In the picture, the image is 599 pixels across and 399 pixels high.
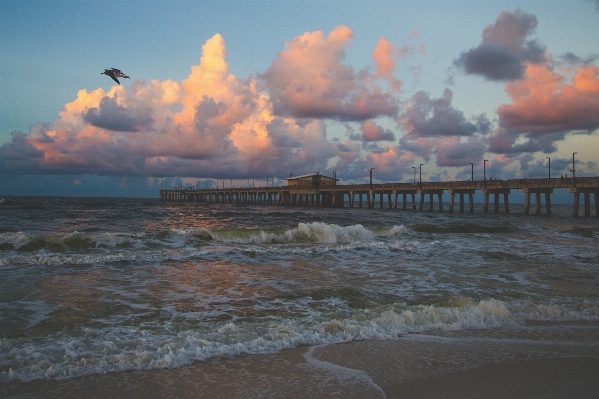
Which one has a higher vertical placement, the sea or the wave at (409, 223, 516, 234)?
the sea

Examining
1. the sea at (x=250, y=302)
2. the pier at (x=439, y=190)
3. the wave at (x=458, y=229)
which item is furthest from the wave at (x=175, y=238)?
the pier at (x=439, y=190)

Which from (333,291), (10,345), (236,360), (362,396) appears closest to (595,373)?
(362,396)

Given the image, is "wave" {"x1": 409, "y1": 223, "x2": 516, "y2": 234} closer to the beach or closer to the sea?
the sea

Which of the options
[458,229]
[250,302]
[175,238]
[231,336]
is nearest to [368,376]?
[231,336]

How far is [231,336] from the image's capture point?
226 inches

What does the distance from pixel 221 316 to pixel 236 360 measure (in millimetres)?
2032

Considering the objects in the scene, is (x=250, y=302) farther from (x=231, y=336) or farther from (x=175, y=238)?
(x=175, y=238)

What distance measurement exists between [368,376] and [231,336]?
7.06 ft

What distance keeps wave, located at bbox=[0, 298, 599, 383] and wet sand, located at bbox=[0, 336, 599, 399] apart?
0.22 meters

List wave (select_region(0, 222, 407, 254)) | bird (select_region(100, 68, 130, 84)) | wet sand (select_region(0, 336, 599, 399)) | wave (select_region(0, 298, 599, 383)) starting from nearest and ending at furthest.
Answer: wet sand (select_region(0, 336, 599, 399)) < wave (select_region(0, 298, 599, 383)) < bird (select_region(100, 68, 130, 84)) < wave (select_region(0, 222, 407, 254))

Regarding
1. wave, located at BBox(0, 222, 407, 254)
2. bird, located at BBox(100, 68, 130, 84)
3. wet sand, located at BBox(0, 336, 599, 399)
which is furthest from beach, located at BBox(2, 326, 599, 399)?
wave, located at BBox(0, 222, 407, 254)

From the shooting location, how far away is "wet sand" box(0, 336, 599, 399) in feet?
13.4

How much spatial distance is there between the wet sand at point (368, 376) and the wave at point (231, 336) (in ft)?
0.71

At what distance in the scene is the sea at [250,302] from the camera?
5258 millimetres
